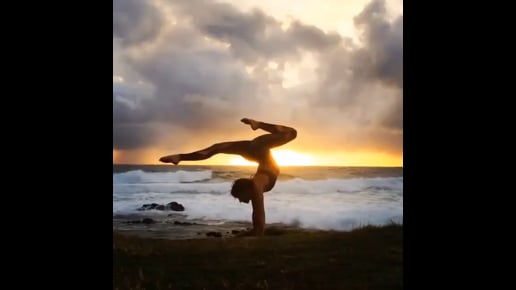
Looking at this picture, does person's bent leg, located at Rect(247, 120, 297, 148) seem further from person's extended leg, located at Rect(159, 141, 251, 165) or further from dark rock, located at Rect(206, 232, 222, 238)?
dark rock, located at Rect(206, 232, 222, 238)

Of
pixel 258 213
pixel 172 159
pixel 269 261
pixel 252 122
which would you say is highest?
pixel 252 122

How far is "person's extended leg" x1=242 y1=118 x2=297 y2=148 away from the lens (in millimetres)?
2146

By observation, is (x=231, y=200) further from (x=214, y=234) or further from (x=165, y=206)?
(x=165, y=206)

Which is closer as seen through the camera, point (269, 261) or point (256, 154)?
point (269, 261)

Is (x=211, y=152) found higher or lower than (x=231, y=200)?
higher

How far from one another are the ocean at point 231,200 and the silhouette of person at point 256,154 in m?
0.03

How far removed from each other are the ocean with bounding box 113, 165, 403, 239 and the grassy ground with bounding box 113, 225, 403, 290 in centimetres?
4

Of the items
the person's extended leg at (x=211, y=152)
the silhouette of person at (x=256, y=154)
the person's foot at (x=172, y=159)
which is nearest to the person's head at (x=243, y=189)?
the silhouette of person at (x=256, y=154)

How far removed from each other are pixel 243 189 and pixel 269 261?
0.94 ft

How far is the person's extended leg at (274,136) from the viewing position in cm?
215

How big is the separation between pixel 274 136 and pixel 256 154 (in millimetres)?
98

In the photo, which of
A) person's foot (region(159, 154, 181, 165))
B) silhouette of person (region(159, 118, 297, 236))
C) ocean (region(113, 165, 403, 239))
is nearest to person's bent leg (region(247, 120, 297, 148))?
silhouette of person (region(159, 118, 297, 236))

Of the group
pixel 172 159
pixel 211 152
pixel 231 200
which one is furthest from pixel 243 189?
pixel 172 159

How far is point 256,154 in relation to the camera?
2168 millimetres
